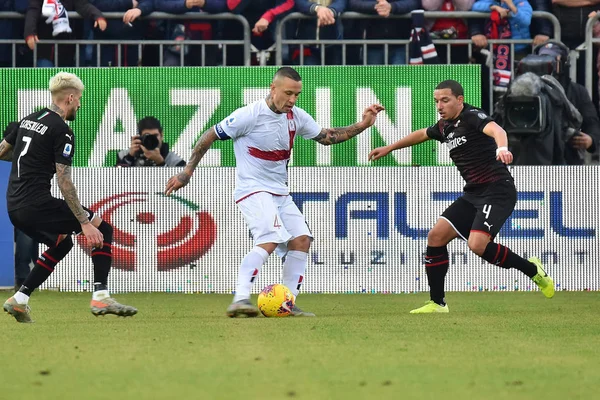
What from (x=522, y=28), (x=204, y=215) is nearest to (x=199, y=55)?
(x=204, y=215)

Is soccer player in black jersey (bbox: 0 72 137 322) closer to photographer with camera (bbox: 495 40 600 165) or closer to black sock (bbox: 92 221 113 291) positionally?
black sock (bbox: 92 221 113 291)

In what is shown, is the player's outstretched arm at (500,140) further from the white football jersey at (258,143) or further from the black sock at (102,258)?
the black sock at (102,258)

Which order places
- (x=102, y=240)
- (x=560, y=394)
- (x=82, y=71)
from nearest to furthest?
(x=560, y=394)
(x=102, y=240)
(x=82, y=71)

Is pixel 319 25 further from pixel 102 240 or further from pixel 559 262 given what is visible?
pixel 102 240

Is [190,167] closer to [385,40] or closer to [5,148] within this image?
[5,148]

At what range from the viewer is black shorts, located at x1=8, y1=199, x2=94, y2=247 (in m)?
10.8

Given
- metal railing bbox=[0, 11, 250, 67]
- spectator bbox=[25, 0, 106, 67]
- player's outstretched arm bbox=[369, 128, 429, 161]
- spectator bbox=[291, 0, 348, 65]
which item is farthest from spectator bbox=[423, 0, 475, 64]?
player's outstretched arm bbox=[369, 128, 429, 161]

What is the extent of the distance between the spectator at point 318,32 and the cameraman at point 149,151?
241cm

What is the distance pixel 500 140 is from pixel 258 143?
2031 millimetres

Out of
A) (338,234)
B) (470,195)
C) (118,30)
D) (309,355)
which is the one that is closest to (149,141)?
(118,30)

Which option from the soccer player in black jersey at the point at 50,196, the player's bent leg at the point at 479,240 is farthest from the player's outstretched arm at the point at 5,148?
the player's bent leg at the point at 479,240

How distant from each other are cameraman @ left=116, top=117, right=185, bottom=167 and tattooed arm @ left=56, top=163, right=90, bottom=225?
17.3 ft

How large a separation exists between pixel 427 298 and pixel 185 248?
297 centimetres

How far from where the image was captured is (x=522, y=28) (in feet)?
57.2
